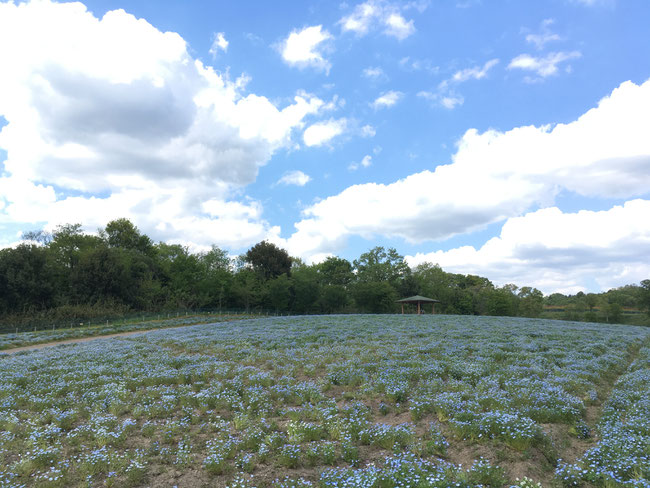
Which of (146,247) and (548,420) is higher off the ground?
(146,247)

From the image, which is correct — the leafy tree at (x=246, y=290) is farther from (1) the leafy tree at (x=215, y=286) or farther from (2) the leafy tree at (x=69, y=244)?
(2) the leafy tree at (x=69, y=244)

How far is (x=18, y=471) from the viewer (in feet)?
27.9

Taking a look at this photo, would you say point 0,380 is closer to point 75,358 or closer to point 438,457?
point 75,358

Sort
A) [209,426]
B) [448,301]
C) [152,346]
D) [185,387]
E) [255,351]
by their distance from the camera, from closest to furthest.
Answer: [209,426], [185,387], [255,351], [152,346], [448,301]

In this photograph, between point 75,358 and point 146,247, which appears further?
point 146,247

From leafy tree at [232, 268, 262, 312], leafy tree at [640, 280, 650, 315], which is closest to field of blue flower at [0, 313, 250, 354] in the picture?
leafy tree at [232, 268, 262, 312]

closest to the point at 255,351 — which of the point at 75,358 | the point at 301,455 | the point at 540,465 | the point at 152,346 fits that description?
the point at 152,346

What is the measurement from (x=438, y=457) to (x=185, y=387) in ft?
31.1

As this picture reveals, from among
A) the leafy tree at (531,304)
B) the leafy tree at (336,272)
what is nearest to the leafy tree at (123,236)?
the leafy tree at (336,272)

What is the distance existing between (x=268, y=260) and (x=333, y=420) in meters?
76.5

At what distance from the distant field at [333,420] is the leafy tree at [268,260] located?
66135 millimetres

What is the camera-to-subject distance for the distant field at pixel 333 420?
7754mm

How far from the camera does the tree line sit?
5672cm

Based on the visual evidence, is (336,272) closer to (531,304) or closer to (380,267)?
(380,267)
